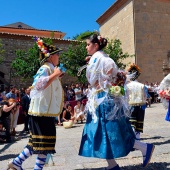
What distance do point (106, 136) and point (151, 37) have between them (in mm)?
21015

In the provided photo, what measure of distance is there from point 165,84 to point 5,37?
1947 cm

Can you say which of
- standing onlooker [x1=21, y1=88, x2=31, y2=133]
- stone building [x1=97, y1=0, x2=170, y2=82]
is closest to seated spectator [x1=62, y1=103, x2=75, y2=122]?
standing onlooker [x1=21, y1=88, x2=31, y2=133]

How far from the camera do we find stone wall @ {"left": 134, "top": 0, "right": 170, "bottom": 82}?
22.8 metres

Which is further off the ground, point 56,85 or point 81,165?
point 56,85

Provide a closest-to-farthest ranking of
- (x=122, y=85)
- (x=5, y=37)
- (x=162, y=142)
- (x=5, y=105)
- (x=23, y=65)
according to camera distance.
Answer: (x=122, y=85) < (x=162, y=142) < (x=5, y=105) < (x=23, y=65) < (x=5, y=37)

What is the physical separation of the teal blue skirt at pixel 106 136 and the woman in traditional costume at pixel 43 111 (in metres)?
0.45

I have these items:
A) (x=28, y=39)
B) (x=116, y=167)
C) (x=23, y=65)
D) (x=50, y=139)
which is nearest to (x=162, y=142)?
(x=116, y=167)

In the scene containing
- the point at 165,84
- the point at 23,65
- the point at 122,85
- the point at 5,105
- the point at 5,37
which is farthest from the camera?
the point at 5,37

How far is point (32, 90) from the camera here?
358cm

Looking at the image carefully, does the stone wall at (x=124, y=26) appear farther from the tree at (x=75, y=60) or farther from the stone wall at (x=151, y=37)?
the tree at (x=75, y=60)

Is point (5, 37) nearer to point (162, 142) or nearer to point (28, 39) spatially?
point (28, 39)

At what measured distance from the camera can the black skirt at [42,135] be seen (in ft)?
11.5

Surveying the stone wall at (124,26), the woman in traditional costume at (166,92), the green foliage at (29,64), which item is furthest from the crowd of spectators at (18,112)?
the stone wall at (124,26)

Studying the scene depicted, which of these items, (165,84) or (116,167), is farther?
(165,84)
